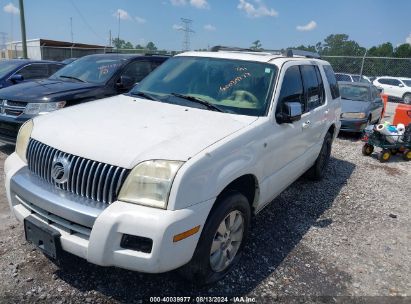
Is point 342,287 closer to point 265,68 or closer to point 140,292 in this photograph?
point 140,292

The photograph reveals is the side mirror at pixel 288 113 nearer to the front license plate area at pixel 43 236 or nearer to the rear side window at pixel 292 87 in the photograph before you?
the rear side window at pixel 292 87

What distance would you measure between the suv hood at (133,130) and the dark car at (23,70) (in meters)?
5.88

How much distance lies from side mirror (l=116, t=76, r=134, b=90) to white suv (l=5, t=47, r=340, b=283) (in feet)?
7.01

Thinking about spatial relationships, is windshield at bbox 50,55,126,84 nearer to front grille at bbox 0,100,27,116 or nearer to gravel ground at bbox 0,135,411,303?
front grille at bbox 0,100,27,116

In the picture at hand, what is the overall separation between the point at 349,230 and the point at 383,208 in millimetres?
1138

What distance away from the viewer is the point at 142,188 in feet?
7.86

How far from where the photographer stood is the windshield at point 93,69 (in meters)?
6.78

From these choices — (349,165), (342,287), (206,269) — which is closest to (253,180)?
(206,269)

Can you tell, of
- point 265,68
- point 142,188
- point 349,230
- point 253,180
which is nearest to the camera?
point 142,188

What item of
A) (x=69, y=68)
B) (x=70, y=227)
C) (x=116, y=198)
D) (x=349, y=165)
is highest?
(x=69, y=68)

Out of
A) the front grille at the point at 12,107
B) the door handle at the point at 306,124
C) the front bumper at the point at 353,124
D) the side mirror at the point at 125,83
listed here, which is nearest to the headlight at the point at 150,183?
the door handle at the point at 306,124

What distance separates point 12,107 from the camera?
5848 mm

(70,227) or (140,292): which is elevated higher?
(70,227)

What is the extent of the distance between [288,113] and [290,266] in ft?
4.84
